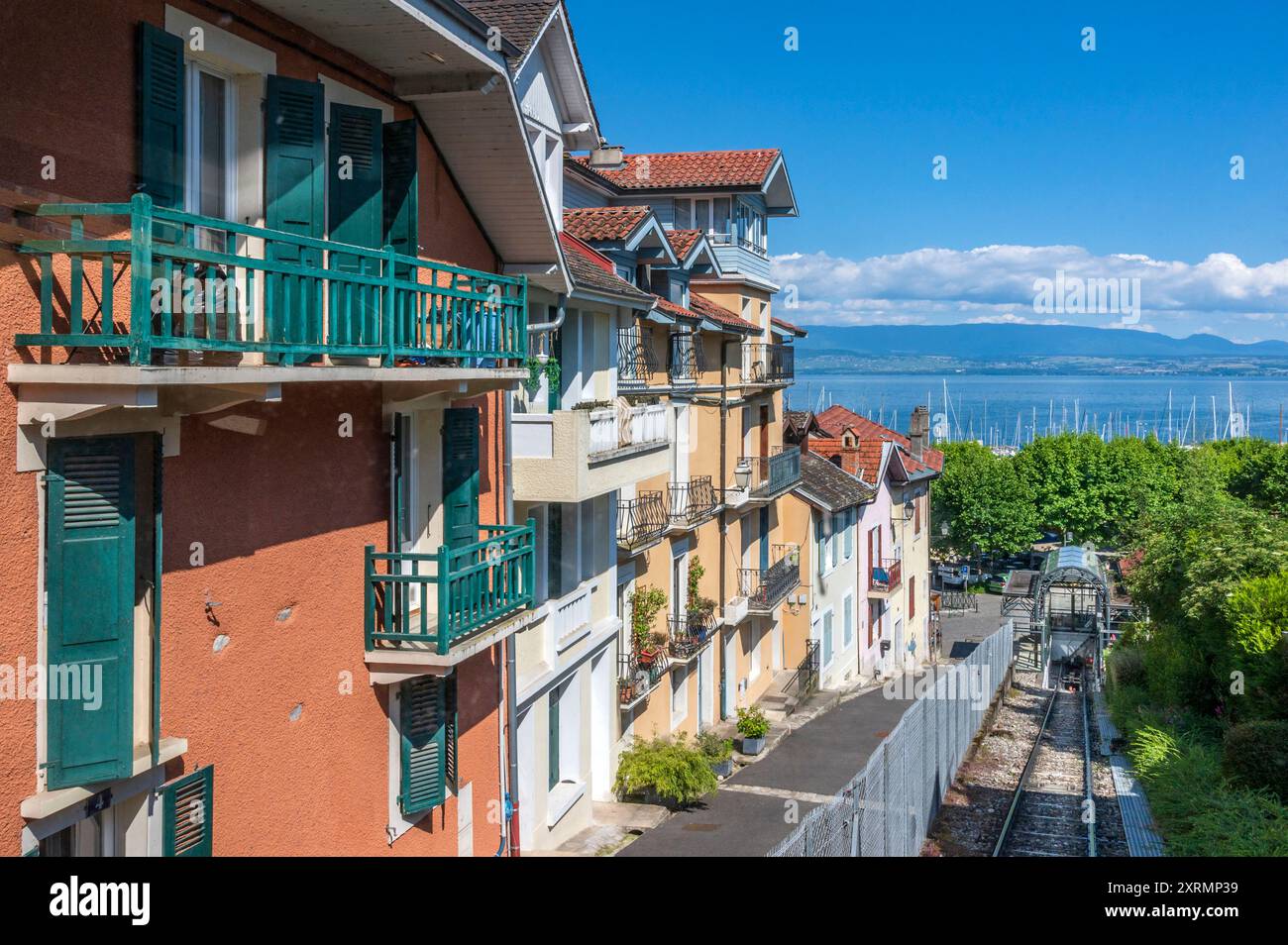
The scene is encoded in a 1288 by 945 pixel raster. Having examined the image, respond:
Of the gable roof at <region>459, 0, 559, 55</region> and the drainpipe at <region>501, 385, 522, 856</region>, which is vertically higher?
the gable roof at <region>459, 0, 559, 55</region>

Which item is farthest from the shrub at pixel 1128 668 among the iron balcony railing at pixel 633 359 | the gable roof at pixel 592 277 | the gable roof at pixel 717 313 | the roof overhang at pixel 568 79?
the roof overhang at pixel 568 79

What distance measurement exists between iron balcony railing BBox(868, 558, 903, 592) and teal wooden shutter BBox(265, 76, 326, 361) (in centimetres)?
3877

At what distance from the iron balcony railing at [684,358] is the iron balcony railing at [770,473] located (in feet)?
15.4

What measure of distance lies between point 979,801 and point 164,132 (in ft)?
68.9

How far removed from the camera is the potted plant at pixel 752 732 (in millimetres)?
27922

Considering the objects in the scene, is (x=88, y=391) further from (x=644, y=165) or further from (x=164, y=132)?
(x=644, y=165)

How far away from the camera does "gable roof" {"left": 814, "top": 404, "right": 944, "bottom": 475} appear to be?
52875 millimetres

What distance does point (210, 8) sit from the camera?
25.2 ft

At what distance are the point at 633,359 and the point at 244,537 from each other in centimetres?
1418

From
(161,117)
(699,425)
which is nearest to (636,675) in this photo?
(699,425)

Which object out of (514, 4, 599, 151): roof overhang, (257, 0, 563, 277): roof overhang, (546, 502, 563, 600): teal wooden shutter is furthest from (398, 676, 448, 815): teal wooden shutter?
(514, 4, 599, 151): roof overhang

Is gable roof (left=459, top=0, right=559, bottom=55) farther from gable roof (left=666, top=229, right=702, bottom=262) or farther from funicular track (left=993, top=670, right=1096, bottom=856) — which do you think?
funicular track (left=993, top=670, right=1096, bottom=856)

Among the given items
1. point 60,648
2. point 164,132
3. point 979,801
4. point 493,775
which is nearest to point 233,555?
point 60,648

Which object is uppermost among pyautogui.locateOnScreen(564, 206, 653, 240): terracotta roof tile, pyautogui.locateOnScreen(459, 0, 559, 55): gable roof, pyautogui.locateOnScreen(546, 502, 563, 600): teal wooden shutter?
pyautogui.locateOnScreen(459, 0, 559, 55): gable roof
